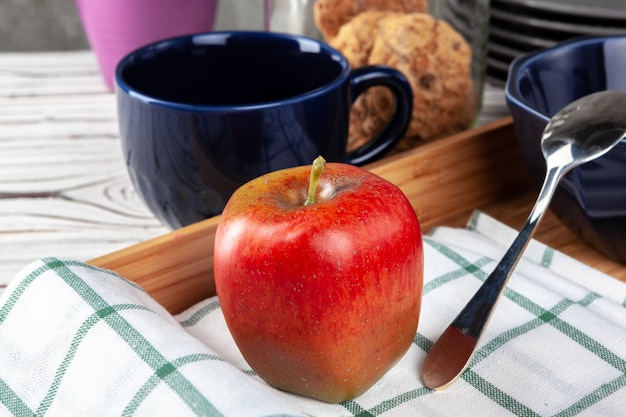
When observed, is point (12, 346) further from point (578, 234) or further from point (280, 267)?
point (578, 234)

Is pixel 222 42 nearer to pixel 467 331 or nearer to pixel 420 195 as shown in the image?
pixel 420 195

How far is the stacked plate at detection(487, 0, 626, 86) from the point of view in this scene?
0.64 meters

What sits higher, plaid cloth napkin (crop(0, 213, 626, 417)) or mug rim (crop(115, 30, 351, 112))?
mug rim (crop(115, 30, 351, 112))

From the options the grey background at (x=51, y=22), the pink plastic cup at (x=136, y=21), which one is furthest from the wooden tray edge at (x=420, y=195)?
the grey background at (x=51, y=22)

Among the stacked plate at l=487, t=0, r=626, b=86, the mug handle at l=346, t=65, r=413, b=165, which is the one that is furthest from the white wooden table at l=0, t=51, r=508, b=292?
the mug handle at l=346, t=65, r=413, b=165

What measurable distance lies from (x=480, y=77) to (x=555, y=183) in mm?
224

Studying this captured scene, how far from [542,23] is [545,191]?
0.95 ft

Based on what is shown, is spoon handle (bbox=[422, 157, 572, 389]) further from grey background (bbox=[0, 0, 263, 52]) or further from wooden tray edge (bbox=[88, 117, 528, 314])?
grey background (bbox=[0, 0, 263, 52])

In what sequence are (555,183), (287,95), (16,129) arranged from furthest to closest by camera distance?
(16,129) < (287,95) < (555,183)

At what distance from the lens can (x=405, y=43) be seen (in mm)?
550

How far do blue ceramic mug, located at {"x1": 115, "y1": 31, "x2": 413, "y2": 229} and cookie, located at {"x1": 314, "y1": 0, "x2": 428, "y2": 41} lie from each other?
7 centimetres

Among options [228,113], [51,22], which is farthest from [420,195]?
[51,22]

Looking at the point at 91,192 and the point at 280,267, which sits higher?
the point at 280,267

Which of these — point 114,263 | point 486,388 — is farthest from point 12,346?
point 486,388
